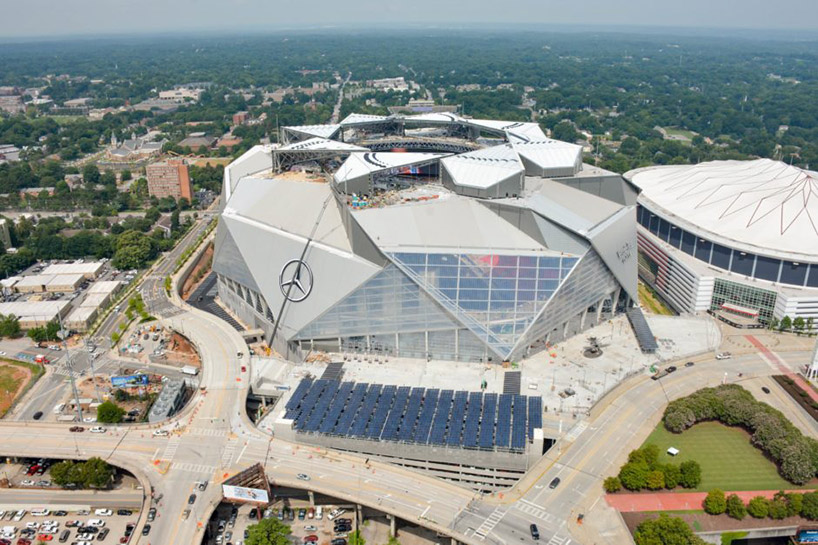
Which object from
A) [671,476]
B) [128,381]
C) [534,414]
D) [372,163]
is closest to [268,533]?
[534,414]

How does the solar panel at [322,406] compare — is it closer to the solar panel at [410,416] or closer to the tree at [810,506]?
the solar panel at [410,416]

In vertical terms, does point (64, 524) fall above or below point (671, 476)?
below

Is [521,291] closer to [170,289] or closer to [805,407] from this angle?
[805,407]

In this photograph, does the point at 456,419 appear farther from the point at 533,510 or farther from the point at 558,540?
the point at 558,540

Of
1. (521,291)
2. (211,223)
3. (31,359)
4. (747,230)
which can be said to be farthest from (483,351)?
(211,223)

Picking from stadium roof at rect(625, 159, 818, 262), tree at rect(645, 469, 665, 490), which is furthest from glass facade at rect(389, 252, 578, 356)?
stadium roof at rect(625, 159, 818, 262)

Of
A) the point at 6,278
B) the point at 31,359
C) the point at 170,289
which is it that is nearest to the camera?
the point at 31,359

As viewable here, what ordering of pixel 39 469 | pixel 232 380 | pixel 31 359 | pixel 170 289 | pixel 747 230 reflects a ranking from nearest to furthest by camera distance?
pixel 39 469
pixel 232 380
pixel 31 359
pixel 747 230
pixel 170 289
